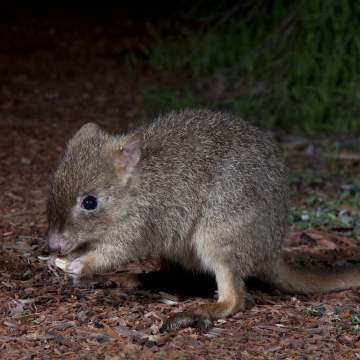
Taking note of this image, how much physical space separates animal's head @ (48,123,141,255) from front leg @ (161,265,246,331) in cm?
63

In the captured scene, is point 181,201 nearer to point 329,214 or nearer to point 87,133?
point 87,133

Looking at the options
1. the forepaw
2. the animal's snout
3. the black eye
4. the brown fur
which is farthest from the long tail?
the animal's snout

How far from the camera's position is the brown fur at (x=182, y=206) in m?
4.53

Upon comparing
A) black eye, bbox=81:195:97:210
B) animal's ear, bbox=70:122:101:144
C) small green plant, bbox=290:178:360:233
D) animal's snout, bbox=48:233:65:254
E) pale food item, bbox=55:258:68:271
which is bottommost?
pale food item, bbox=55:258:68:271

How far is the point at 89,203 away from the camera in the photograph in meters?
4.53

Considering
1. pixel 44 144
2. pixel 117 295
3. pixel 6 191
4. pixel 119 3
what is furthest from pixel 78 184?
pixel 119 3

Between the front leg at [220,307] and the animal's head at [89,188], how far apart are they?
24.8 inches

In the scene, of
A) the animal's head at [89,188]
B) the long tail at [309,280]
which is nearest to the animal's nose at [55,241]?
the animal's head at [89,188]

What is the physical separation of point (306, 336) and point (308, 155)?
12.9 ft

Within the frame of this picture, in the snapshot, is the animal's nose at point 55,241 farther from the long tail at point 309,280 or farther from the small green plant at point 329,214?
the small green plant at point 329,214

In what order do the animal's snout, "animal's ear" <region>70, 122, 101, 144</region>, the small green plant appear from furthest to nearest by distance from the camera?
1. the small green plant
2. "animal's ear" <region>70, 122, 101, 144</region>
3. the animal's snout

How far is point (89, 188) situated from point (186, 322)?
0.86 m

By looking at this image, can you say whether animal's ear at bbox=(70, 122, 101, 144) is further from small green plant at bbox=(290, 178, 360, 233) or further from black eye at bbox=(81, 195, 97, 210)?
small green plant at bbox=(290, 178, 360, 233)

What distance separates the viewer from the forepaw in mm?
4273
